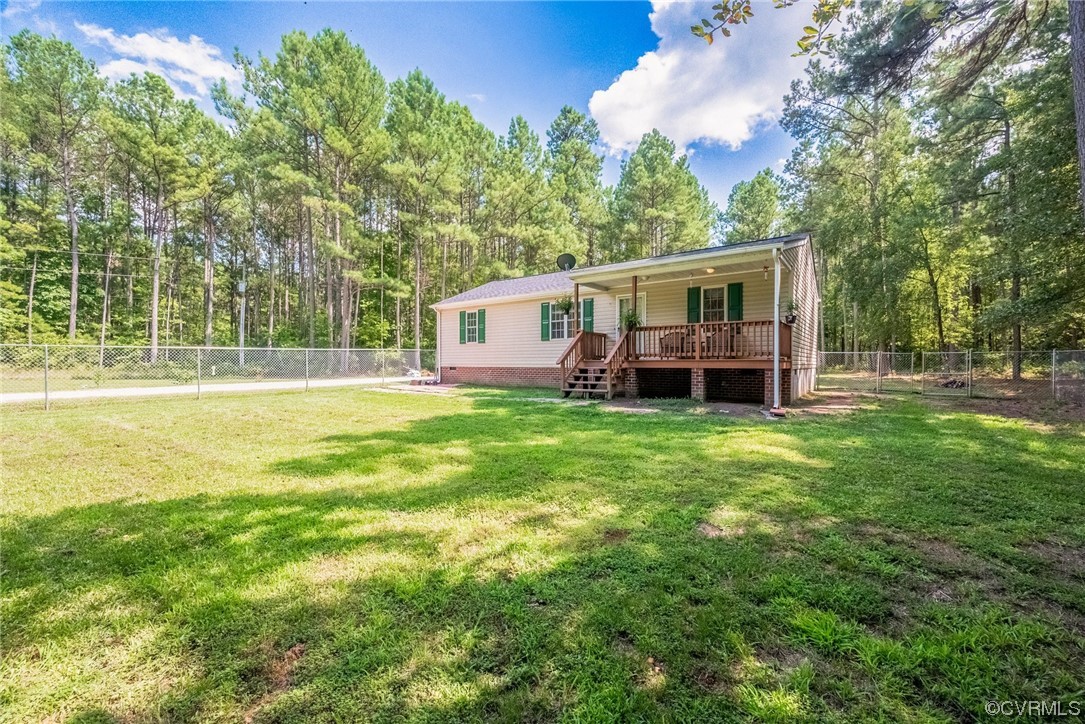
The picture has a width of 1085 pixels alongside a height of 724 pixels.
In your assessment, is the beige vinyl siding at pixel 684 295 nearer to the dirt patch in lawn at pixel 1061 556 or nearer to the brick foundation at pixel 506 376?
the brick foundation at pixel 506 376

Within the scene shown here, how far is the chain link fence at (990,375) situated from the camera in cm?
964

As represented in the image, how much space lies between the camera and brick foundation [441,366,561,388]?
43.7 feet

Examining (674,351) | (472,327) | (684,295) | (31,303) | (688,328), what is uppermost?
(31,303)

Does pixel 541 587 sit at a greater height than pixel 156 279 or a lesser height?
lesser

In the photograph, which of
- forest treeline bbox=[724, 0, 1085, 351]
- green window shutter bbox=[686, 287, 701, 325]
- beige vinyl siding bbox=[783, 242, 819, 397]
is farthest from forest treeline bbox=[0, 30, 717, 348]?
green window shutter bbox=[686, 287, 701, 325]

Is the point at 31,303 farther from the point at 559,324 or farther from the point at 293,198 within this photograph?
the point at 559,324

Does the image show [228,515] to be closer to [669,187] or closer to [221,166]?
[669,187]

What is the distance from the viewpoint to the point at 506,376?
1430cm

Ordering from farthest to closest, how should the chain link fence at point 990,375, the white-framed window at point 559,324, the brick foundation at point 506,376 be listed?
the brick foundation at point 506,376 < the white-framed window at point 559,324 < the chain link fence at point 990,375

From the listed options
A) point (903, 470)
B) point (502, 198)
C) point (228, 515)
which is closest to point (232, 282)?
point (502, 198)

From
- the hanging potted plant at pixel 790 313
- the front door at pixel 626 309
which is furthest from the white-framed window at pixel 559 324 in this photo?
the hanging potted plant at pixel 790 313

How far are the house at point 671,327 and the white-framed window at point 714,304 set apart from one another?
2 cm

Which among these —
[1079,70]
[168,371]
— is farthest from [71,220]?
[1079,70]

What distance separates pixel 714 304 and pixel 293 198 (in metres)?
22.2
